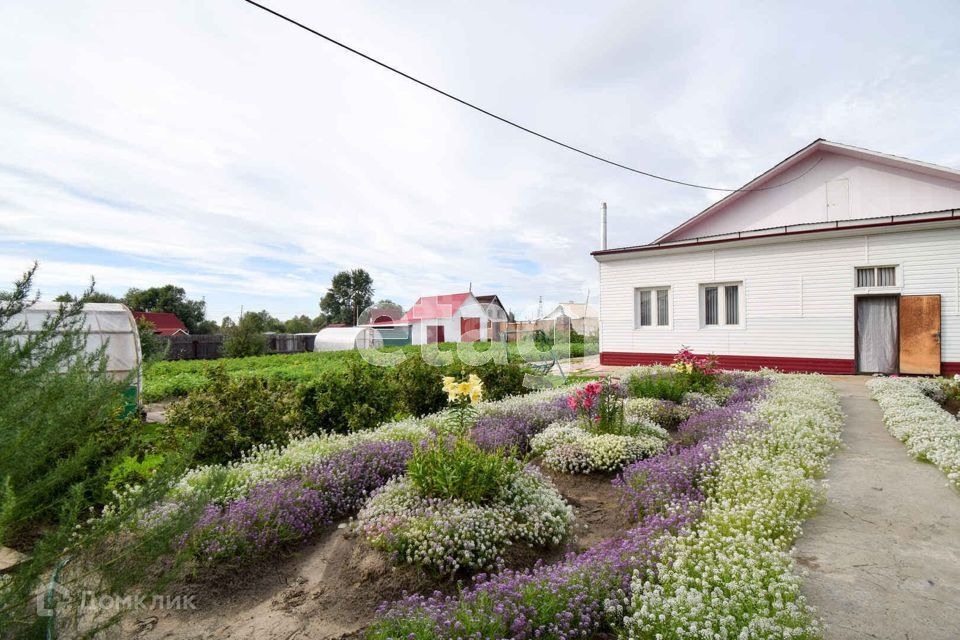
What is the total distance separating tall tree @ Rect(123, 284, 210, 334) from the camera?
57906mm

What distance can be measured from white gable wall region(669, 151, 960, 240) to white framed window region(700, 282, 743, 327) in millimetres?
4448

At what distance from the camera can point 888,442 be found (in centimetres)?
691

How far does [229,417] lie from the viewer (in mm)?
6145

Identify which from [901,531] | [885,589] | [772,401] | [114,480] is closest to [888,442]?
[772,401]

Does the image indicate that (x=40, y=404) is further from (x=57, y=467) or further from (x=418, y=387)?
(x=418, y=387)

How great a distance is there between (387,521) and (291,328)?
61.5 m

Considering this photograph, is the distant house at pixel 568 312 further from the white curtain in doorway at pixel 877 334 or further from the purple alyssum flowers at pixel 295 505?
the purple alyssum flowers at pixel 295 505

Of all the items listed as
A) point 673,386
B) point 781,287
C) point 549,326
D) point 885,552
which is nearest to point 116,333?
point 673,386

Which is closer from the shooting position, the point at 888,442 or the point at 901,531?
the point at 901,531

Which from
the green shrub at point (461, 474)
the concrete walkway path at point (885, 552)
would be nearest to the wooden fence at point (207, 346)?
the green shrub at point (461, 474)

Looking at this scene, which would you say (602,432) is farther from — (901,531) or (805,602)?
(805,602)

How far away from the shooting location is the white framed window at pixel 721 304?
15.5m

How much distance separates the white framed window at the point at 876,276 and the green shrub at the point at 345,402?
13.4 metres

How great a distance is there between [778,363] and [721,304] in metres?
2.37
